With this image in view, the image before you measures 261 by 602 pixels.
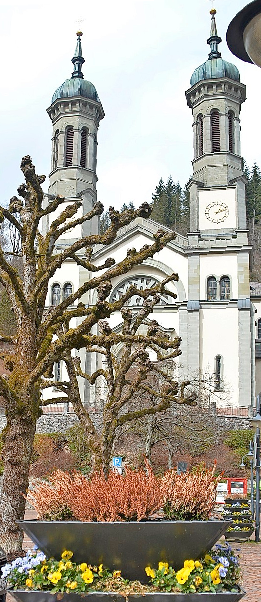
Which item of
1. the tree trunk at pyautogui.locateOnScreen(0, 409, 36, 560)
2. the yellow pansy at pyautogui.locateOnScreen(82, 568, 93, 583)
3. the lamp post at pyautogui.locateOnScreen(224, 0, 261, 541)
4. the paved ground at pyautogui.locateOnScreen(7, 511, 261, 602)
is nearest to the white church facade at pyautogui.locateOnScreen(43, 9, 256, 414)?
the paved ground at pyautogui.locateOnScreen(7, 511, 261, 602)

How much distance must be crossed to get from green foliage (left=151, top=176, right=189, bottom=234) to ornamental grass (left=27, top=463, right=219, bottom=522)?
72.4 m

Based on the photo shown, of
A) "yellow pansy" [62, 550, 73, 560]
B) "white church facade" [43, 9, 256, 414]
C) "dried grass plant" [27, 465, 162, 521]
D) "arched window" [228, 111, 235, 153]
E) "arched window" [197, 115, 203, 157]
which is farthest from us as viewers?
"arched window" [197, 115, 203, 157]

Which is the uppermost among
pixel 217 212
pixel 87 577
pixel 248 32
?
pixel 217 212

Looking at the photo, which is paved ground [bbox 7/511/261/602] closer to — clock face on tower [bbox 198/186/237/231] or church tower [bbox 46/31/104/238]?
clock face on tower [bbox 198/186/237/231]

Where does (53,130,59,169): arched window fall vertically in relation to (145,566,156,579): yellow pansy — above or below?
above

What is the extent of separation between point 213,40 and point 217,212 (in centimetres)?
1284

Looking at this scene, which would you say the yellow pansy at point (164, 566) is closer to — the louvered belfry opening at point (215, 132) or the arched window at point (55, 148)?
the louvered belfry opening at point (215, 132)

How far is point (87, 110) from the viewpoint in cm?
4256

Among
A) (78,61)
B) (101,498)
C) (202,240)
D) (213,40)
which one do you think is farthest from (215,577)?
(78,61)

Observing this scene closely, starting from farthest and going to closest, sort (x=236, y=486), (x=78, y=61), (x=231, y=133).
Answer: (x=78, y=61), (x=231, y=133), (x=236, y=486)

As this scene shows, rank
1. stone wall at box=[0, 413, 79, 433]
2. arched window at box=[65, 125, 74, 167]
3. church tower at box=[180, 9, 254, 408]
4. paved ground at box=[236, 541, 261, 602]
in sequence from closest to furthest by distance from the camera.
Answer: paved ground at box=[236, 541, 261, 602], stone wall at box=[0, 413, 79, 433], church tower at box=[180, 9, 254, 408], arched window at box=[65, 125, 74, 167]

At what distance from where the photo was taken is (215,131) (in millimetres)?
39781

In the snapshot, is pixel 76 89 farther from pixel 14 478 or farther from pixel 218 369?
pixel 14 478

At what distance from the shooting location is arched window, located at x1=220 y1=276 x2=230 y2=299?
37.0 m
